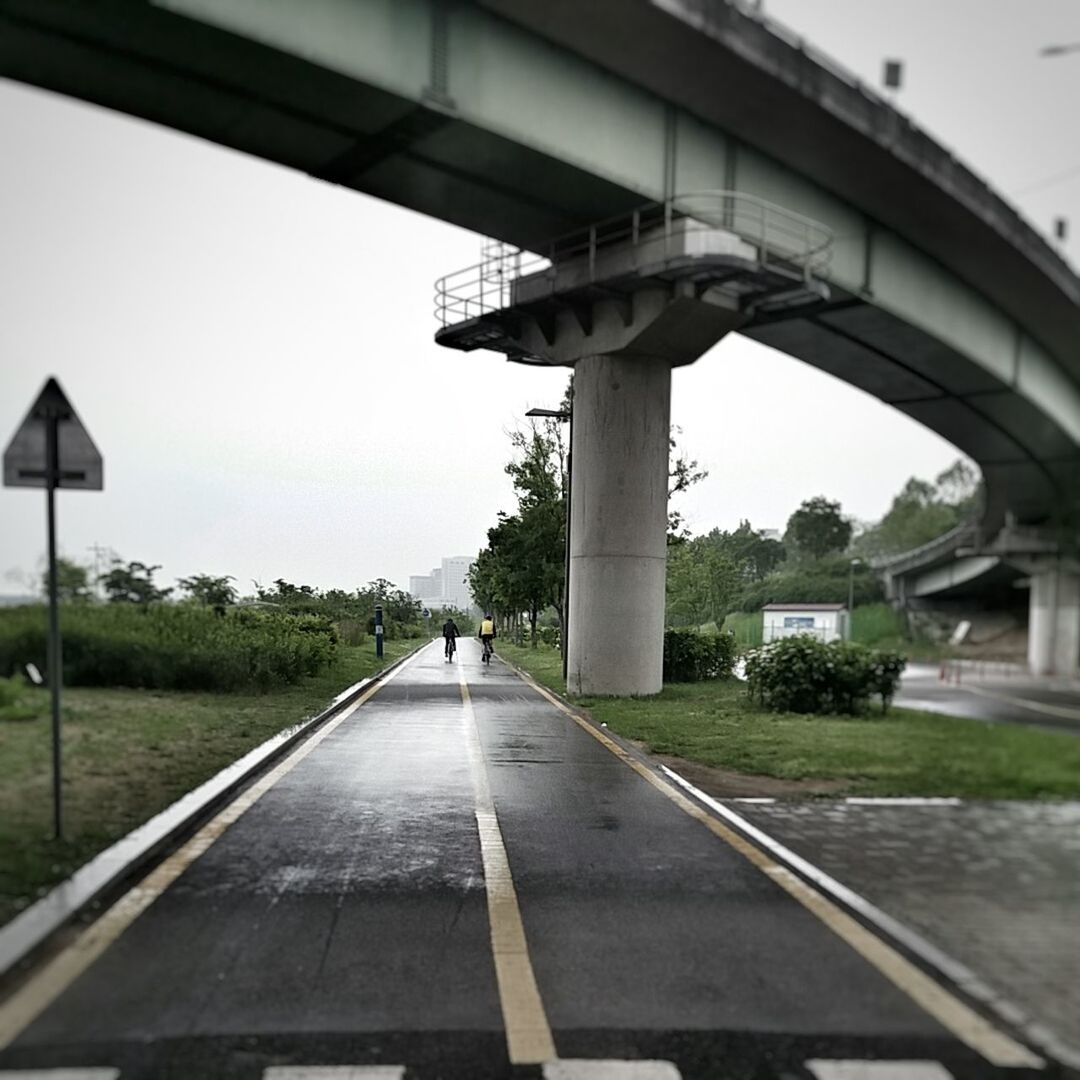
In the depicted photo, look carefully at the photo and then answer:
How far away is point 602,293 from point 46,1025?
47.0ft

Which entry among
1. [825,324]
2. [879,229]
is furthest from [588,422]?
[825,324]

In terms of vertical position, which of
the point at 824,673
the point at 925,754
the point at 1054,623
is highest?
the point at 1054,623

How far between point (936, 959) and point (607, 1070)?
1641 mm

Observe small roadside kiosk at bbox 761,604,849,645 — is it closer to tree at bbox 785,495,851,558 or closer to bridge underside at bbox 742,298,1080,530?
tree at bbox 785,495,851,558

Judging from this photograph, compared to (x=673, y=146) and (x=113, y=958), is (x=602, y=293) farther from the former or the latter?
(x=113, y=958)

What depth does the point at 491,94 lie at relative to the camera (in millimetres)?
11797

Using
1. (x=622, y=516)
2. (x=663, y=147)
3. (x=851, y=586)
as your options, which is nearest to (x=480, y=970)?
(x=851, y=586)

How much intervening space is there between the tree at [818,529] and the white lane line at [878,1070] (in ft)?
5.98

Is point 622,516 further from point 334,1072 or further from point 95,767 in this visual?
point 334,1072

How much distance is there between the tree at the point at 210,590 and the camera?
5.68m

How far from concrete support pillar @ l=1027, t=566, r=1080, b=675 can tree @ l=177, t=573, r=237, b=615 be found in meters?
4.24

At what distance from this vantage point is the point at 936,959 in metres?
4.46

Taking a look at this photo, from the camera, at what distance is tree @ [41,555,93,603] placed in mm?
5762

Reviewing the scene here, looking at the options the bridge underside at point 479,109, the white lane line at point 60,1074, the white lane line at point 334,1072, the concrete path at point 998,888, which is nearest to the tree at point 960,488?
the concrete path at point 998,888
